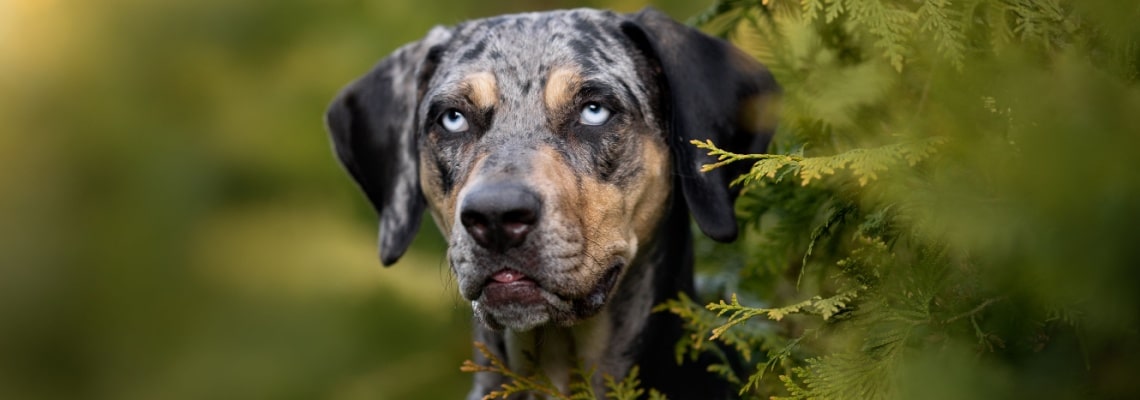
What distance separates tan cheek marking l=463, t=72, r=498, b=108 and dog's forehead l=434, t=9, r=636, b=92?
3 centimetres

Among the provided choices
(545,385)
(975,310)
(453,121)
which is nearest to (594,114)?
(453,121)

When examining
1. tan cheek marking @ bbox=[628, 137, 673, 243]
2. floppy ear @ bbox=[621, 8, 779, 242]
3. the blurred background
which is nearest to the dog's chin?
tan cheek marking @ bbox=[628, 137, 673, 243]

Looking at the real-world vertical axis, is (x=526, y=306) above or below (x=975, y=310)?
below

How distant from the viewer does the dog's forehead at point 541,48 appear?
3.67 m

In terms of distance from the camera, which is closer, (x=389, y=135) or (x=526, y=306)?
(x=526, y=306)

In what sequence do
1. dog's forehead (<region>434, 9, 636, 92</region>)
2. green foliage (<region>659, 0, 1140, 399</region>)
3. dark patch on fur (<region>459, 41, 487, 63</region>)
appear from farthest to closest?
dark patch on fur (<region>459, 41, 487, 63</region>)
dog's forehead (<region>434, 9, 636, 92</region>)
green foliage (<region>659, 0, 1140, 399</region>)

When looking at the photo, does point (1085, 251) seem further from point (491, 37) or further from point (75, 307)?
point (75, 307)

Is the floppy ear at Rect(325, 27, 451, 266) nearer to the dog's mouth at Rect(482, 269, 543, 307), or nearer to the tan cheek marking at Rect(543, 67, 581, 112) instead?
the tan cheek marking at Rect(543, 67, 581, 112)

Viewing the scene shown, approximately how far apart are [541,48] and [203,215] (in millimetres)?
5641

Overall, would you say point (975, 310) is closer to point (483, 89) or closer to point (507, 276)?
point (507, 276)

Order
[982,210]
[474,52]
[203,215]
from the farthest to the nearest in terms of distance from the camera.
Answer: [203,215] < [474,52] < [982,210]

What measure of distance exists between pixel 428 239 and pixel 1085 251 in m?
5.02

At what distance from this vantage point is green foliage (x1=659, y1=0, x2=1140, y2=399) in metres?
1.71

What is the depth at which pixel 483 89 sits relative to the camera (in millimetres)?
3635
